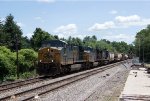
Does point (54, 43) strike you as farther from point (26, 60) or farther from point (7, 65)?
point (26, 60)

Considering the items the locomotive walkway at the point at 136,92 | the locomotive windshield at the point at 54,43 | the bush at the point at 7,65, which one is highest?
the locomotive windshield at the point at 54,43

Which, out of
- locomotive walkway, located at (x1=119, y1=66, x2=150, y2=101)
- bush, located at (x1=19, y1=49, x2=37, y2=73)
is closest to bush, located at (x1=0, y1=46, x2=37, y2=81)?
bush, located at (x1=19, y1=49, x2=37, y2=73)

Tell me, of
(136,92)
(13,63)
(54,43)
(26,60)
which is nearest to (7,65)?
(13,63)

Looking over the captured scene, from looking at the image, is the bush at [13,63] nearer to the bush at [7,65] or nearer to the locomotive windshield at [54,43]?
the bush at [7,65]

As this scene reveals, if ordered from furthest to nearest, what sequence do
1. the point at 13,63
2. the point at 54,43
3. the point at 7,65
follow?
1. the point at 13,63
2. the point at 7,65
3. the point at 54,43


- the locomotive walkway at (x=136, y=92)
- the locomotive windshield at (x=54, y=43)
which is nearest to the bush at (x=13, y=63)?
the locomotive windshield at (x=54, y=43)

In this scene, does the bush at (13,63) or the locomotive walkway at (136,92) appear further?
the bush at (13,63)

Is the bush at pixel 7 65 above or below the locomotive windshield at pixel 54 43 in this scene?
below

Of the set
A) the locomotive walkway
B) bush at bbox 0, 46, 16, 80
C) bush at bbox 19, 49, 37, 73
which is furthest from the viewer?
bush at bbox 19, 49, 37, 73

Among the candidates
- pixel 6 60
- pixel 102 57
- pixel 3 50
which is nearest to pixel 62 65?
pixel 6 60

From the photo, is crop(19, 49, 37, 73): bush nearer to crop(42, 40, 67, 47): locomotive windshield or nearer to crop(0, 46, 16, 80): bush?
crop(0, 46, 16, 80): bush

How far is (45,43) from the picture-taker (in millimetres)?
36812

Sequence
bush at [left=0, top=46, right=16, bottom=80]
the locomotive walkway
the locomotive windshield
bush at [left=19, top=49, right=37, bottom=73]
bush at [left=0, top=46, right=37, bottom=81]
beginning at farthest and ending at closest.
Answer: bush at [left=19, top=49, right=37, bottom=73]
the locomotive windshield
bush at [left=0, top=46, right=37, bottom=81]
bush at [left=0, top=46, right=16, bottom=80]
the locomotive walkway

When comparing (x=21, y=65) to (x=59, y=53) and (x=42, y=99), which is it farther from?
(x=42, y=99)
